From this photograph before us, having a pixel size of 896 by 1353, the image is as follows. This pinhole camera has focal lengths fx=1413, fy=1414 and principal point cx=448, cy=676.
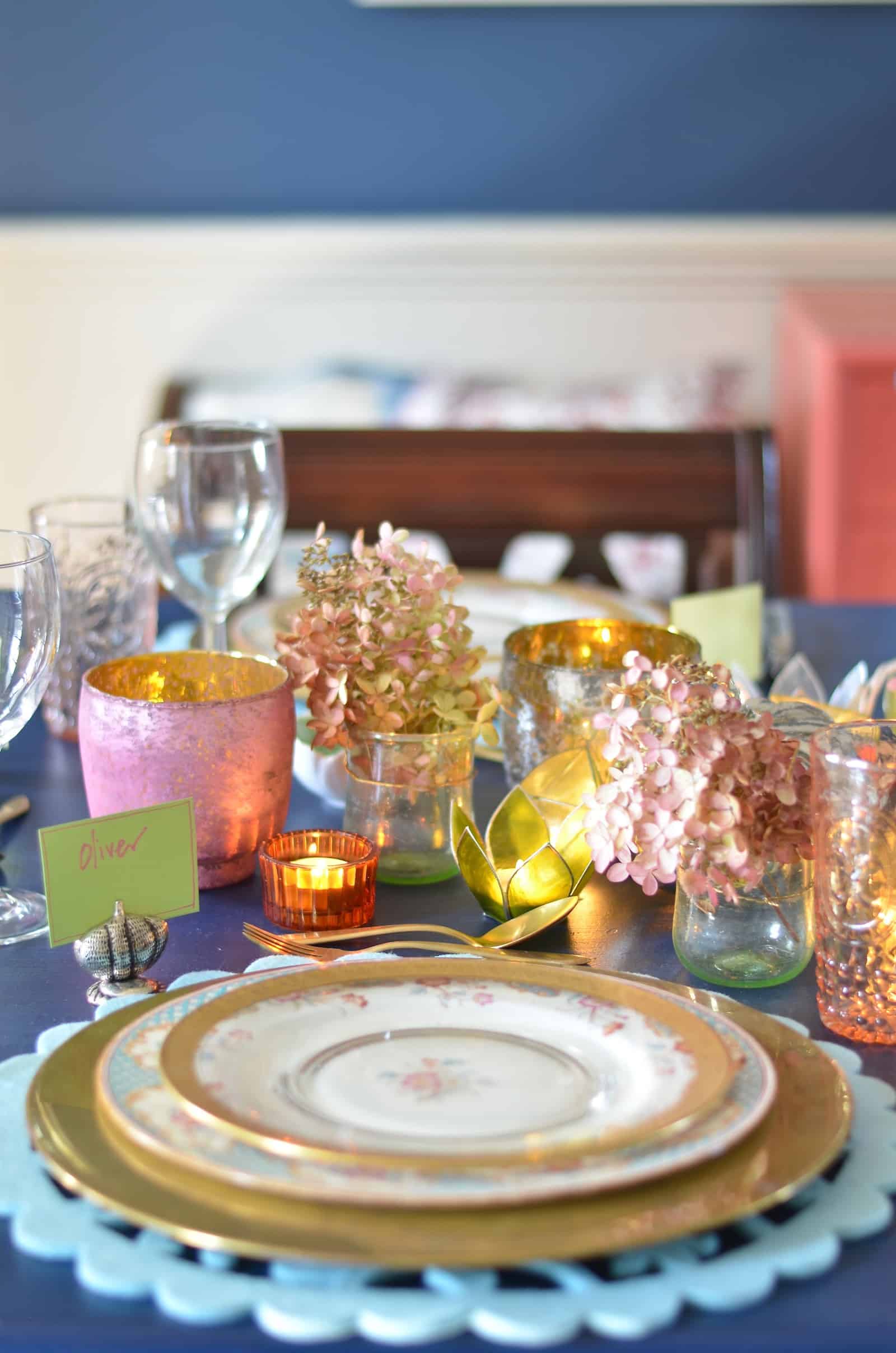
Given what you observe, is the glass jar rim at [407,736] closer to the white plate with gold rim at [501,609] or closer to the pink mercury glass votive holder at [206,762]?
the pink mercury glass votive holder at [206,762]

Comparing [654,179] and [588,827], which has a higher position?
[654,179]

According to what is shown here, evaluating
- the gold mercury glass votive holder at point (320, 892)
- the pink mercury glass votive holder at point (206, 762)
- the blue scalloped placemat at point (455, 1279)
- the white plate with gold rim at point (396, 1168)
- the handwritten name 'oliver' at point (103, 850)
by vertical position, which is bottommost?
the blue scalloped placemat at point (455, 1279)

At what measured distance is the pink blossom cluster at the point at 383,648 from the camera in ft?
2.73

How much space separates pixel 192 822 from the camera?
0.76 metres

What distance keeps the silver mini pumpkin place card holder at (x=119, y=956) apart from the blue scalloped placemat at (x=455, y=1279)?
0.17 m

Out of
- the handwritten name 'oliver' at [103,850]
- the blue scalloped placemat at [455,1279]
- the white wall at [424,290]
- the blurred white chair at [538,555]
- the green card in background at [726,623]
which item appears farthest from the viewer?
the white wall at [424,290]

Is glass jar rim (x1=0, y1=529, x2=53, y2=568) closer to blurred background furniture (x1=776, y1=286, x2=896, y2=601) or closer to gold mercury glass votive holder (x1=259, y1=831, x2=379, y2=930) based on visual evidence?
gold mercury glass votive holder (x1=259, y1=831, x2=379, y2=930)

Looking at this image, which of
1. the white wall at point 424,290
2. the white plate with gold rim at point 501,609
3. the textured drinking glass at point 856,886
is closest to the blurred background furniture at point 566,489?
the white wall at point 424,290

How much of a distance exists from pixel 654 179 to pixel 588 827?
101 inches

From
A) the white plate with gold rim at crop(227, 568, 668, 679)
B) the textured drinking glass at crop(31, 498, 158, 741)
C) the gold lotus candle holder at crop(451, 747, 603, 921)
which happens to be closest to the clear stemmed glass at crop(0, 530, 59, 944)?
the gold lotus candle holder at crop(451, 747, 603, 921)

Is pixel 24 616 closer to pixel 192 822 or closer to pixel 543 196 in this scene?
pixel 192 822

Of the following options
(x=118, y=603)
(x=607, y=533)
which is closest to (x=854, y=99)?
(x=607, y=533)

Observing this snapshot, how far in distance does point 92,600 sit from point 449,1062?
2.25 feet

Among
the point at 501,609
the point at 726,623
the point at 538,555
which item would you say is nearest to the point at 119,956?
the point at 726,623
